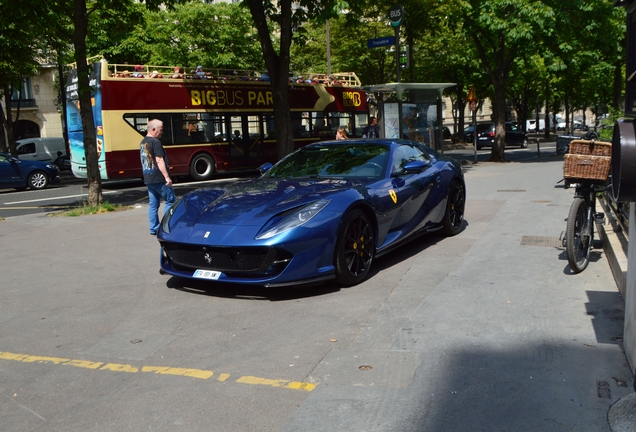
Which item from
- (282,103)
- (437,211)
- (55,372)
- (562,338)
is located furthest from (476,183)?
(55,372)

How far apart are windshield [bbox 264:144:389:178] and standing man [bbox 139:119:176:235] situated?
229 centimetres

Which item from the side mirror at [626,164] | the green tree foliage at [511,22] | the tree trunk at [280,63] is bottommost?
the side mirror at [626,164]

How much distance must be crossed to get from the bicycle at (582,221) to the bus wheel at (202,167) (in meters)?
17.5

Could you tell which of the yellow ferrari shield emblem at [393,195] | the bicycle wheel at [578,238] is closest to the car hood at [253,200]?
the yellow ferrari shield emblem at [393,195]

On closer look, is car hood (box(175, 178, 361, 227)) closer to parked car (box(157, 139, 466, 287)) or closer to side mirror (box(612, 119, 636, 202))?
parked car (box(157, 139, 466, 287))

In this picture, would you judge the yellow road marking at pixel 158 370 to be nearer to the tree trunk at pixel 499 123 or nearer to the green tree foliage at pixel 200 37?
the tree trunk at pixel 499 123

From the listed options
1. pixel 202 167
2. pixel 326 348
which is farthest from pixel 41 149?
pixel 326 348

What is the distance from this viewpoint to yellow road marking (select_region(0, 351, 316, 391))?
422 centimetres

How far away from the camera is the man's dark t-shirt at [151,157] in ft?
31.7

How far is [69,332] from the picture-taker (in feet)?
18.0

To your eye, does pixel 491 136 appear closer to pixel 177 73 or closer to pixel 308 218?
pixel 177 73

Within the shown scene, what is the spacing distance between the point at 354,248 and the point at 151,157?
4.32 metres

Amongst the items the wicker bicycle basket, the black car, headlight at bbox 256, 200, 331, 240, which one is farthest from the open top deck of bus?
the wicker bicycle basket

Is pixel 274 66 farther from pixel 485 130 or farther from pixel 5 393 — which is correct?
pixel 485 130
